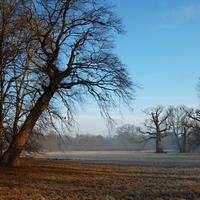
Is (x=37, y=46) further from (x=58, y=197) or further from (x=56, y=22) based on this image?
(x=58, y=197)

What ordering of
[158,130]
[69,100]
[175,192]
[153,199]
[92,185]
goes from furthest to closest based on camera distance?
1. [158,130]
2. [69,100]
3. [92,185]
4. [175,192]
5. [153,199]

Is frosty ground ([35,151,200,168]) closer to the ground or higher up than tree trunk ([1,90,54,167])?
closer to the ground

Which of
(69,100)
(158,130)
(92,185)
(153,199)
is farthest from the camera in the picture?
(158,130)

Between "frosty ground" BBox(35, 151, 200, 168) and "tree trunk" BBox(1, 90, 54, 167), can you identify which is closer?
"tree trunk" BBox(1, 90, 54, 167)

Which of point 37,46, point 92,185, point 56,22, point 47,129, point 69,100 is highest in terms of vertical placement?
point 56,22

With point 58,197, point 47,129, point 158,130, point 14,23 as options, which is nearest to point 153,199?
point 58,197

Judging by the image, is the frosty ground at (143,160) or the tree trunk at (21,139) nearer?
the tree trunk at (21,139)

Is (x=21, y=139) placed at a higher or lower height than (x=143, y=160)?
higher

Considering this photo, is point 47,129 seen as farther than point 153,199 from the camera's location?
Yes

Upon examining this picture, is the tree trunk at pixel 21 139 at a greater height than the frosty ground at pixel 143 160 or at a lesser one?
greater

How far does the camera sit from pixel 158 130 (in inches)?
2233

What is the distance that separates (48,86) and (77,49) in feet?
8.09

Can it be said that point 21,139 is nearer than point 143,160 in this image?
Yes

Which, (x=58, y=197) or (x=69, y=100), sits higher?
(x=69, y=100)
